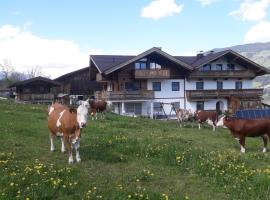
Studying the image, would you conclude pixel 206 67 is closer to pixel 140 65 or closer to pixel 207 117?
pixel 140 65

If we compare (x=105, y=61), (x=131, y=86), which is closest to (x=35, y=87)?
(x=105, y=61)

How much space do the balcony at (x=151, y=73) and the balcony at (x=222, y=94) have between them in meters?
5.07

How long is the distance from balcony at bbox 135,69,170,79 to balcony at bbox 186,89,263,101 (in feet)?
16.6

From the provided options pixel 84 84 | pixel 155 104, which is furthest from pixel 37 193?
pixel 84 84

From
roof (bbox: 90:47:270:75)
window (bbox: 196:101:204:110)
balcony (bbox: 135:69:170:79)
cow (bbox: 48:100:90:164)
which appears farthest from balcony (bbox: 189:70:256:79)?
cow (bbox: 48:100:90:164)

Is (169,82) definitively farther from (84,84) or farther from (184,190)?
(184,190)

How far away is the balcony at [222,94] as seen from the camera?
206 ft

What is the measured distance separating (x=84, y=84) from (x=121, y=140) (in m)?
61.4

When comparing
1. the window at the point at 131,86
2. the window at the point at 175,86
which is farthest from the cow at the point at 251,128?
the window at the point at 175,86

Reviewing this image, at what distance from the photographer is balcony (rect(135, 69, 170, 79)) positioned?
5951 cm

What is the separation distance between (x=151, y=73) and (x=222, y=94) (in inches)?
485

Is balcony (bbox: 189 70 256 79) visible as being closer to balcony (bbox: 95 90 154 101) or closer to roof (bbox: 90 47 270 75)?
roof (bbox: 90 47 270 75)

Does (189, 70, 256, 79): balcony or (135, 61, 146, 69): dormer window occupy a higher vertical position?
(135, 61, 146, 69): dormer window

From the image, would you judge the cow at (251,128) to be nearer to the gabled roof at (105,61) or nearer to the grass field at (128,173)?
the grass field at (128,173)
